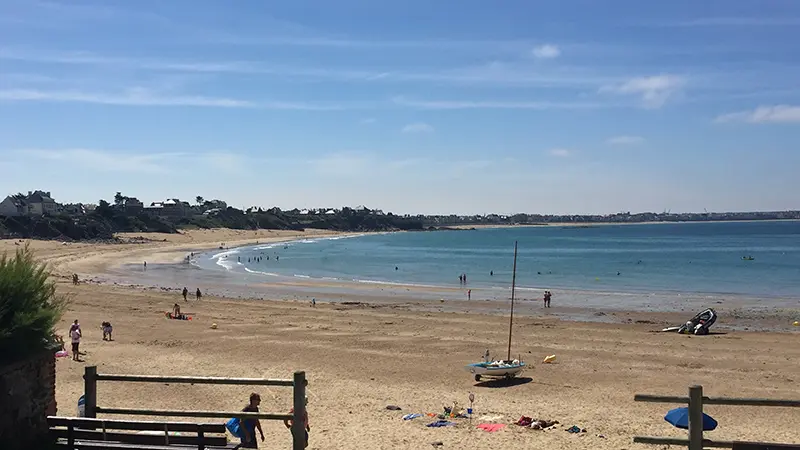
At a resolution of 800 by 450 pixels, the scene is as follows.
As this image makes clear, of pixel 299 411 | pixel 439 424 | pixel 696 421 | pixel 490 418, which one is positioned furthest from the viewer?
pixel 490 418

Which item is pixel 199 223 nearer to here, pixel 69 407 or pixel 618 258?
pixel 618 258

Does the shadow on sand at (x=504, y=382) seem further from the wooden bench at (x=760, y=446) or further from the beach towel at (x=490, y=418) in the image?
the wooden bench at (x=760, y=446)

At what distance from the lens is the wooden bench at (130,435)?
308 inches

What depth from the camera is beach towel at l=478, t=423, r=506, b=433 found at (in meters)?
12.3

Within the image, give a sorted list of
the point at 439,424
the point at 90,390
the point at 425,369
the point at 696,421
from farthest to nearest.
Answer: the point at 425,369, the point at 439,424, the point at 90,390, the point at 696,421

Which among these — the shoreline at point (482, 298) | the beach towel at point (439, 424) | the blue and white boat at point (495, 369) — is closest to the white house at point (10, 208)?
the shoreline at point (482, 298)

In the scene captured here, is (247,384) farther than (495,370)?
No

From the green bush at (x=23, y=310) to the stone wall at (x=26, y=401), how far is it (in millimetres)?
168

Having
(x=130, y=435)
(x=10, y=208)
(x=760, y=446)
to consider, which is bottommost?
(x=130, y=435)

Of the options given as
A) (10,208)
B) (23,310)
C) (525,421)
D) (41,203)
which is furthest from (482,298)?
(41,203)

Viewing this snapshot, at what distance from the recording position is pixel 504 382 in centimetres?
1825

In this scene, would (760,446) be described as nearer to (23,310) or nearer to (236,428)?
(236,428)

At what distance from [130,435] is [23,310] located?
195cm

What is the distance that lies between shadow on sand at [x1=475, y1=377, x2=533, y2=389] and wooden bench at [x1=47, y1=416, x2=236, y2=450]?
10.9m
